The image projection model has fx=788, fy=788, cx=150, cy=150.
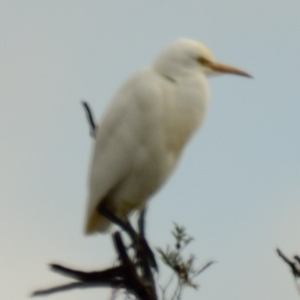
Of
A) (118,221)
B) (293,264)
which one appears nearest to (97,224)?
(118,221)

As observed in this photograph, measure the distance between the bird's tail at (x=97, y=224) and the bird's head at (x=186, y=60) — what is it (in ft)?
3.53

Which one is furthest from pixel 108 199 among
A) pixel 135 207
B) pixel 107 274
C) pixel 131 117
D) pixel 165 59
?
pixel 107 274

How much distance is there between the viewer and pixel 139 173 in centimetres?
521

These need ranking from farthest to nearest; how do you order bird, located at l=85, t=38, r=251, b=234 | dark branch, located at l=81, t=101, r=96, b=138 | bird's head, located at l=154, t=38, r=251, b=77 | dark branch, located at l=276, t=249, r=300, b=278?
bird's head, located at l=154, t=38, r=251, b=77 < bird, located at l=85, t=38, r=251, b=234 < dark branch, located at l=81, t=101, r=96, b=138 < dark branch, located at l=276, t=249, r=300, b=278

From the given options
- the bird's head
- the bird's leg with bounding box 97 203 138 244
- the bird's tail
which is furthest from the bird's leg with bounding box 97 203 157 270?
the bird's head

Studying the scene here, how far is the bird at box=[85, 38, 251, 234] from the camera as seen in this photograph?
519 cm

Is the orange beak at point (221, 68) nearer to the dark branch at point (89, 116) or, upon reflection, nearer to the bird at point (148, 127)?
the bird at point (148, 127)

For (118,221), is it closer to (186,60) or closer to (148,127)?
(148,127)

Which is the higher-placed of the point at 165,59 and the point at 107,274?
the point at 165,59

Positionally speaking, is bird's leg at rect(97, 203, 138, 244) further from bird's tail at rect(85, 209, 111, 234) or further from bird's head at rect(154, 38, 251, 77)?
bird's head at rect(154, 38, 251, 77)

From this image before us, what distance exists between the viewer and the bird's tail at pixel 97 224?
5.38m

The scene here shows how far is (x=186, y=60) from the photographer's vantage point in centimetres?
532

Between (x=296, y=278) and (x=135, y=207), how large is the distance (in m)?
2.20

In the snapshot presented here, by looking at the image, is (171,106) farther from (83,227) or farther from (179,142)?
(83,227)
